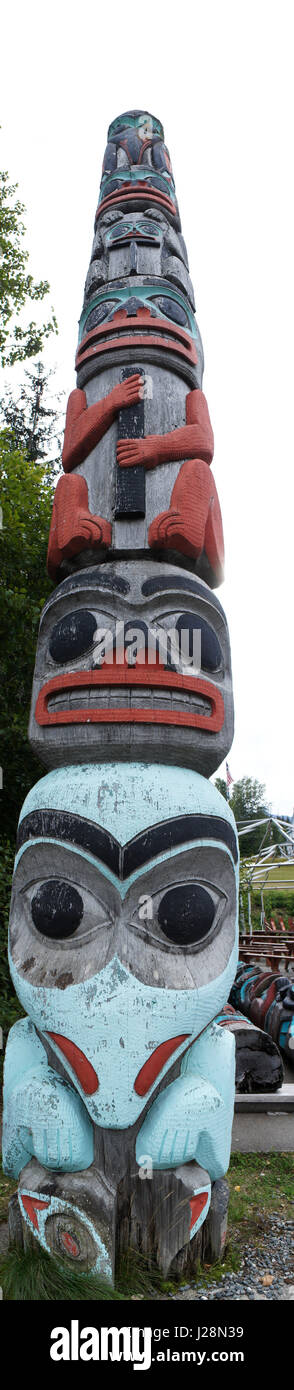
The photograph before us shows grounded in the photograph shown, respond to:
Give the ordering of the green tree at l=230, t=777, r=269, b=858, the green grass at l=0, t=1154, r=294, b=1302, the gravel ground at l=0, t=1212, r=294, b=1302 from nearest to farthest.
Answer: the green grass at l=0, t=1154, r=294, b=1302 → the gravel ground at l=0, t=1212, r=294, b=1302 → the green tree at l=230, t=777, r=269, b=858

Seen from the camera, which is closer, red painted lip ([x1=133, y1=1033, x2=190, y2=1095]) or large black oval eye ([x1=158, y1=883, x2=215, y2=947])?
red painted lip ([x1=133, y1=1033, x2=190, y2=1095])

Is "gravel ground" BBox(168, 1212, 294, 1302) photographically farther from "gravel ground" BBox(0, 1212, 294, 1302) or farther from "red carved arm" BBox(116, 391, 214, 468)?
"red carved arm" BBox(116, 391, 214, 468)

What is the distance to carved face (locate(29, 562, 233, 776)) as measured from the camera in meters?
3.26

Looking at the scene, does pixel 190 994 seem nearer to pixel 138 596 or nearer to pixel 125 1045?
pixel 125 1045

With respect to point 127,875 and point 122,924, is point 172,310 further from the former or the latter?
point 122,924

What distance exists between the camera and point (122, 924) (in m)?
2.92

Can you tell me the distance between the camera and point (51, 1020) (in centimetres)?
283

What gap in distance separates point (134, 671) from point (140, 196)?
Result: 14.1 feet

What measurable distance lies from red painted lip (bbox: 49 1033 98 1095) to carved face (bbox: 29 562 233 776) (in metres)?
1.15

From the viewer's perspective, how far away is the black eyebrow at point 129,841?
9.59ft

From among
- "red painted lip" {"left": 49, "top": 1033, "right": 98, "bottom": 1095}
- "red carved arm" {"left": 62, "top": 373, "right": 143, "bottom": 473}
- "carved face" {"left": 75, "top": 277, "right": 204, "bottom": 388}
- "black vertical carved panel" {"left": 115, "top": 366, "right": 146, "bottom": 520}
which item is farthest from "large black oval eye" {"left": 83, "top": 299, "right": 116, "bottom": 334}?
"red painted lip" {"left": 49, "top": 1033, "right": 98, "bottom": 1095}

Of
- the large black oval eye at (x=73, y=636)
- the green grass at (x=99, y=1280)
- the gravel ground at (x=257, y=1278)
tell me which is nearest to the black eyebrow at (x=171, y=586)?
the large black oval eye at (x=73, y=636)

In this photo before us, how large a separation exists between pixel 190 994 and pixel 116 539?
86.7 inches

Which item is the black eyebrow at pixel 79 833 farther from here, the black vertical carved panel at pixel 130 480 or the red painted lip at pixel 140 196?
the red painted lip at pixel 140 196
